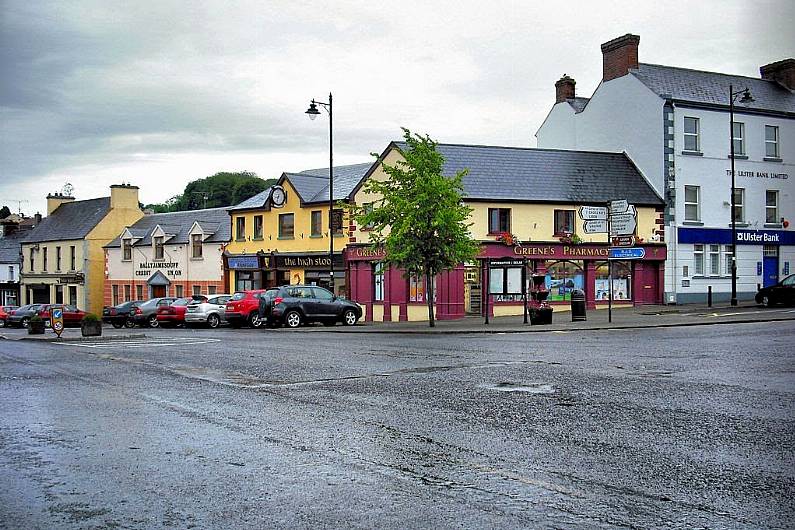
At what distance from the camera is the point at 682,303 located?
40.0 metres

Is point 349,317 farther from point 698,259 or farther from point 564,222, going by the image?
point 698,259

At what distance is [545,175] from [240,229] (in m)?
20.0

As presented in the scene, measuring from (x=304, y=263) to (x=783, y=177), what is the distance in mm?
25385

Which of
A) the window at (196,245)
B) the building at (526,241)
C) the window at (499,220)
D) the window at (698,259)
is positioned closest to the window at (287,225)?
the building at (526,241)

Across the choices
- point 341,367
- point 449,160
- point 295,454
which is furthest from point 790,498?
point 449,160

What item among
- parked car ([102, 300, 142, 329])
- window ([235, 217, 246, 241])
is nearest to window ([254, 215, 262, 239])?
window ([235, 217, 246, 241])

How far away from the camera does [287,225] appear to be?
156 feet

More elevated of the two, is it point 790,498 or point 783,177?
point 783,177

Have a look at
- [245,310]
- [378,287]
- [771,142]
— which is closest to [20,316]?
[245,310]

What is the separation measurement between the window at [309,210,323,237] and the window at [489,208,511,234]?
10755 mm

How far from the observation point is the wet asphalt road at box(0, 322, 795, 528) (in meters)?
6.25

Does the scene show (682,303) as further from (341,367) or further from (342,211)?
(341,367)

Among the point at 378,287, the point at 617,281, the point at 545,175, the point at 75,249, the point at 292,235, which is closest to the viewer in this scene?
the point at 617,281

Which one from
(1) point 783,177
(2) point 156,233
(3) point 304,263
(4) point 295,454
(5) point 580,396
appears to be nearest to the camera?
(4) point 295,454
